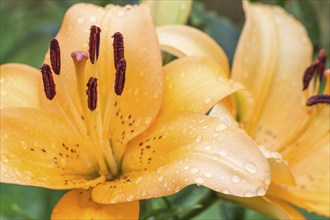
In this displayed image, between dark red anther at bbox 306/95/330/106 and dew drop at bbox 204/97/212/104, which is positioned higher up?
dew drop at bbox 204/97/212/104

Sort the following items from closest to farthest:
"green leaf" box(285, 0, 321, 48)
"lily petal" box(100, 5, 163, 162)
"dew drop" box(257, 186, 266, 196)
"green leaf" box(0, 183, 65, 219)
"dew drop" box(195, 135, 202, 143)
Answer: "dew drop" box(257, 186, 266, 196), "dew drop" box(195, 135, 202, 143), "lily petal" box(100, 5, 163, 162), "green leaf" box(0, 183, 65, 219), "green leaf" box(285, 0, 321, 48)

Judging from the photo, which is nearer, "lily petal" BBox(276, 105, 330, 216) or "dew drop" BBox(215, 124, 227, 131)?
"dew drop" BBox(215, 124, 227, 131)

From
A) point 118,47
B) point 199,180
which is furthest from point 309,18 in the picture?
point 199,180

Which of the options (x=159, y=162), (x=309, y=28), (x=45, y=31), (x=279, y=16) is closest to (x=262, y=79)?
(x=279, y=16)

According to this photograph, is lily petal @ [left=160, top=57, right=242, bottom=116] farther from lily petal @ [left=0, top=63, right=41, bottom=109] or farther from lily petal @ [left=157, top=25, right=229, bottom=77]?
lily petal @ [left=0, top=63, right=41, bottom=109]

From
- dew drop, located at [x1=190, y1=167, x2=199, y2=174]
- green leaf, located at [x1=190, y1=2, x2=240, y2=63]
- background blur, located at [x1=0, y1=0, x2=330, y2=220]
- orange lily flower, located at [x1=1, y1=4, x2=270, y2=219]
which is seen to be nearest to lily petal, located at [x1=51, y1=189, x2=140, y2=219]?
orange lily flower, located at [x1=1, y1=4, x2=270, y2=219]

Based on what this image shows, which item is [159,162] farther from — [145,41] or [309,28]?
[309,28]
